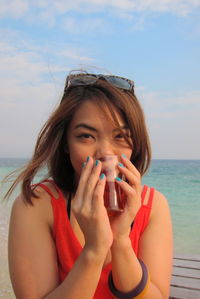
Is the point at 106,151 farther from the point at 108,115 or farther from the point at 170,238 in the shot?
the point at 170,238

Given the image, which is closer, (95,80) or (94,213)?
(94,213)

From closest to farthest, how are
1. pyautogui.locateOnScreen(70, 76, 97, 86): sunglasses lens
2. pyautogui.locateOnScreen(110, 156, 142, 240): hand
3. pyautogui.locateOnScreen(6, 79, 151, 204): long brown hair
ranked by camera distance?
1. pyautogui.locateOnScreen(110, 156, 142, 240): hand
2. pyautogui.locateOnScreen(6, 79, 151, 204): long brown hair
3. pyautogui.locateOnScreen(70, 76, 97, 86): sunglasses lens

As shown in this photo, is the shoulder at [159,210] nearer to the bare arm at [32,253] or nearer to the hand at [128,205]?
the hand at [128,205]

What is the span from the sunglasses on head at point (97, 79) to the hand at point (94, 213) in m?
0.70

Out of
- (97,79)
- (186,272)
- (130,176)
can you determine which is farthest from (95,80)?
(186,272)

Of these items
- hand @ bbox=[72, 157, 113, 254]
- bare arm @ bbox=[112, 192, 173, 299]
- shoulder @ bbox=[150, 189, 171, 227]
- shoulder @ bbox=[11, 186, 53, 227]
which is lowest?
bare arm @ bbox=[112, 192, 173, 299]

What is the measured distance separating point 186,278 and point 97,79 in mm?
3052

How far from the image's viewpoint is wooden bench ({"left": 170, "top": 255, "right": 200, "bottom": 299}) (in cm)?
374

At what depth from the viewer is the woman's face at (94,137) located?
6.58 feet

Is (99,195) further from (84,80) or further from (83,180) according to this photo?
(84,80)

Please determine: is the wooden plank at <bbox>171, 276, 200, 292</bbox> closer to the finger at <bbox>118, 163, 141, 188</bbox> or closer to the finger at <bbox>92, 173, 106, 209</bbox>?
the finger at <bbox>118, 163, 141, 188</bbox>

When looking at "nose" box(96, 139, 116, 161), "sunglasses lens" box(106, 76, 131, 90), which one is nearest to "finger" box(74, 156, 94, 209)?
"nose" box(96, 139, 116, 161)

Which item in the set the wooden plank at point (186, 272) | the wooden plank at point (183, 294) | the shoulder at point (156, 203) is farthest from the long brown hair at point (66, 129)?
the wooden plank at point (186, 272)

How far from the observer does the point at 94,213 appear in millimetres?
1722
